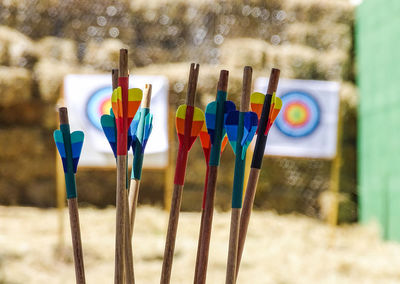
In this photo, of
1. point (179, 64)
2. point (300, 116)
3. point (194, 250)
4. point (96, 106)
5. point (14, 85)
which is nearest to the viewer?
point (194, 250)

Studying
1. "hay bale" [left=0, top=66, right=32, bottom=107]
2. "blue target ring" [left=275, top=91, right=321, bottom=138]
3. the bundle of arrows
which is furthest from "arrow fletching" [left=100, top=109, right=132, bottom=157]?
"hay bale" [left=0, top=66, right=32, bottom=107]

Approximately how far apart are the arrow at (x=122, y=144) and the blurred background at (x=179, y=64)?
3.38 meters

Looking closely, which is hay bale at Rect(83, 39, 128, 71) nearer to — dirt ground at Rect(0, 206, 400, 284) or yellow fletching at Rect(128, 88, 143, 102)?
dirt ground at Rect(0, 206, 400, 284)

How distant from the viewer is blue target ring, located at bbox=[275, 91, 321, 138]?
3.50 m

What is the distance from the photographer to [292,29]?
13.4 feet

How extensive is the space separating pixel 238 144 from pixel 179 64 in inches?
140

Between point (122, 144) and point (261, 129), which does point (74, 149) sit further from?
point (261, 129)

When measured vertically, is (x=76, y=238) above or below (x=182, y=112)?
below

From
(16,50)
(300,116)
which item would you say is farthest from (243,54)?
(16,50)

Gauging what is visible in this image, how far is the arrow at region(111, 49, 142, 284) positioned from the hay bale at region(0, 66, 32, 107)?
351 centimetres

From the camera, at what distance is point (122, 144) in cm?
52

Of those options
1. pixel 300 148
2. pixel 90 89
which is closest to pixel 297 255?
pixel 300 148

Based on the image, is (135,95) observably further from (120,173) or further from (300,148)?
(300,148)

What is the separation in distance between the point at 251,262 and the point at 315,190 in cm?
139
